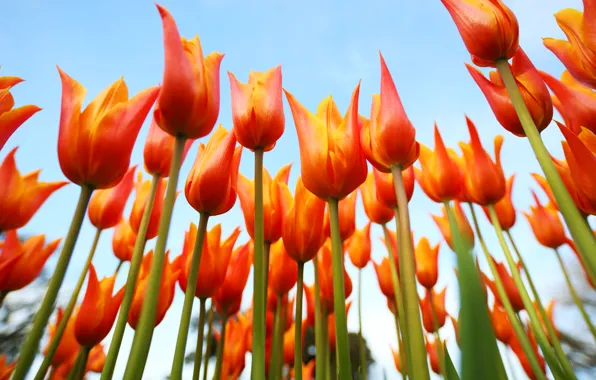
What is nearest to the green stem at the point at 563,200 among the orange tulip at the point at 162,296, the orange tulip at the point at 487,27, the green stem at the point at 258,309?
the orange tulip at the point at 487,27

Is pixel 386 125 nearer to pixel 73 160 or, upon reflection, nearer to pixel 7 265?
pixel 73 160

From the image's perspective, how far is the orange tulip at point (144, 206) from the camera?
3.52 feet

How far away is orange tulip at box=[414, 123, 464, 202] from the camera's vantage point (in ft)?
3.69

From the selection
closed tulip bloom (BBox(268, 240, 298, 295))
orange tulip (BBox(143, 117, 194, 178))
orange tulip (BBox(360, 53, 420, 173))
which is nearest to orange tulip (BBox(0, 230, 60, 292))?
→ orange tulip (BBox(143, 117, 194, 178))

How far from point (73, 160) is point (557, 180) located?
0.80 m

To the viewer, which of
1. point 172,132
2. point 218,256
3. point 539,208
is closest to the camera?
point 172,132

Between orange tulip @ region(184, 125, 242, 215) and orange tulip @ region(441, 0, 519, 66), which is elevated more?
orange tulip @ region(441, 0, 519, 66)

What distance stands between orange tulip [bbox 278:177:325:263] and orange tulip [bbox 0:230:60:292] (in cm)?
60

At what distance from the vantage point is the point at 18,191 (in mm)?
939

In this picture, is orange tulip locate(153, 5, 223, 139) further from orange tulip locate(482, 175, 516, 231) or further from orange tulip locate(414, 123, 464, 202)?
orange tulip locate(482, 175, 516, 231)

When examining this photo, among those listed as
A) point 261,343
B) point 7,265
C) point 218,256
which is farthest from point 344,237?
point 7,265

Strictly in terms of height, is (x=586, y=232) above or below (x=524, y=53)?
below

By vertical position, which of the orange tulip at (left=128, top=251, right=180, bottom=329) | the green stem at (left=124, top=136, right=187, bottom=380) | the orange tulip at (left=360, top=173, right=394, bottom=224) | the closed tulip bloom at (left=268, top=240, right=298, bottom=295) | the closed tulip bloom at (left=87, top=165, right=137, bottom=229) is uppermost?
the orange tulip at (left=360, top=173, right=394, bottom=224)

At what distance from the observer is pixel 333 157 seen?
82cm
